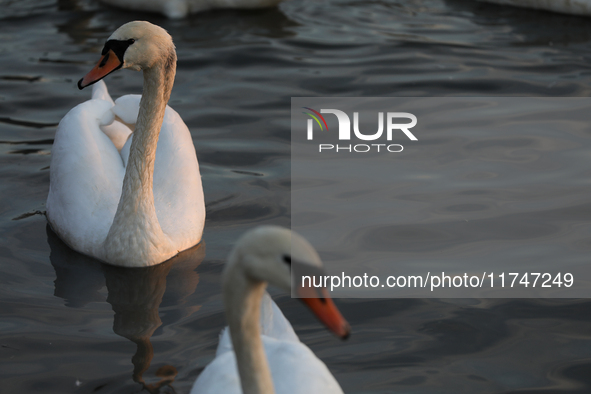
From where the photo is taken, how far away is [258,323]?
2699mm

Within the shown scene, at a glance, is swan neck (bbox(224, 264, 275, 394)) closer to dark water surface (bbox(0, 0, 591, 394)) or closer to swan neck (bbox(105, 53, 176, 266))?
dark water surface (bbox(0, 0, 591, 394))

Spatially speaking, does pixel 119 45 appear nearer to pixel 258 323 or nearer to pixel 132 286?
pixel 132 286

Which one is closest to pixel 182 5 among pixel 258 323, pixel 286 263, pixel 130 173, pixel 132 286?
pixel 130 173

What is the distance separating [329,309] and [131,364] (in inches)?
83.9

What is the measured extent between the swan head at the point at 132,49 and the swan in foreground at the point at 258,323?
219 cm

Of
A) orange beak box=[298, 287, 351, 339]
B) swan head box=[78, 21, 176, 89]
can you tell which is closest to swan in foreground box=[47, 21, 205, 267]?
swan head box=[78, 21, 176, 89]

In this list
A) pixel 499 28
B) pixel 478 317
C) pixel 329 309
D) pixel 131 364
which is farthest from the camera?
pixel 499 28

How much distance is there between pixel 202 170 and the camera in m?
6.77

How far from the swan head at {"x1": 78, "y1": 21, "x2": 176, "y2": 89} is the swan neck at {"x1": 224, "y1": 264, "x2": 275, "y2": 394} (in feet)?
8.54

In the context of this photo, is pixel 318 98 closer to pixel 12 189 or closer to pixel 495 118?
pixel 495 118

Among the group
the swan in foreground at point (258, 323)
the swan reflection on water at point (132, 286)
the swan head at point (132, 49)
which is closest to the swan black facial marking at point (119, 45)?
the swan head at point (132, 49)

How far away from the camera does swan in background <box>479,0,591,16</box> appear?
1059cm

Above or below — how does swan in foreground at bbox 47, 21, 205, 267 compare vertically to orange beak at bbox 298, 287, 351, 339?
below

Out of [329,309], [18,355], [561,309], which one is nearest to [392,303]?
[561,309]
